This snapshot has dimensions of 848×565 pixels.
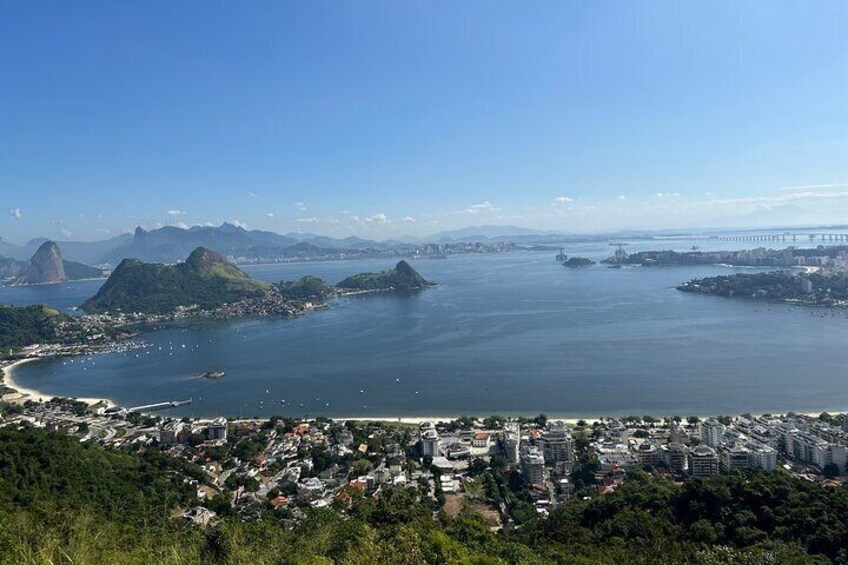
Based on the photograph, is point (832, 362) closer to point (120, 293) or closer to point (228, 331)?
point (228, 331)

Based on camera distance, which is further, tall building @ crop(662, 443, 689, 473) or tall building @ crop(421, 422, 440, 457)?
tall building @ crop(421, 422, 440, 457)

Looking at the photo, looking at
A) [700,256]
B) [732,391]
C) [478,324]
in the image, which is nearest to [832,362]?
[732,391]

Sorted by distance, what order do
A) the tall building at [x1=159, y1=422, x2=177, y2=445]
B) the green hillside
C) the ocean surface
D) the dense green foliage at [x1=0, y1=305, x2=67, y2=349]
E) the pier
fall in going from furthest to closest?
1. the green hillside
2. the dense green foliage at [x1=0, y1=305, x2=67, y2=349]
3. the pier
4. the ocean surface
5. the tall building at [x1=159, y1=422, x2=177, y2=445]

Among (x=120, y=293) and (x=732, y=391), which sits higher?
(x=120, y=293)

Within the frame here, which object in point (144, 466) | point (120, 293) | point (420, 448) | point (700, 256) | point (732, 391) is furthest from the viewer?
point (700, 256)

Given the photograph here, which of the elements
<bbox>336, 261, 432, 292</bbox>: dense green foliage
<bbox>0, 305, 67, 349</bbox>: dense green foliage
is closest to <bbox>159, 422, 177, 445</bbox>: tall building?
<bbox>0, 305, 67, 349</bbox>: dense green foliage

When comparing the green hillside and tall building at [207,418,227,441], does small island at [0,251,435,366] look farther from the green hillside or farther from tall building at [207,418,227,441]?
the green hillside

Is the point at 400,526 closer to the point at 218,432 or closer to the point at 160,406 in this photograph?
the point at 218,432
